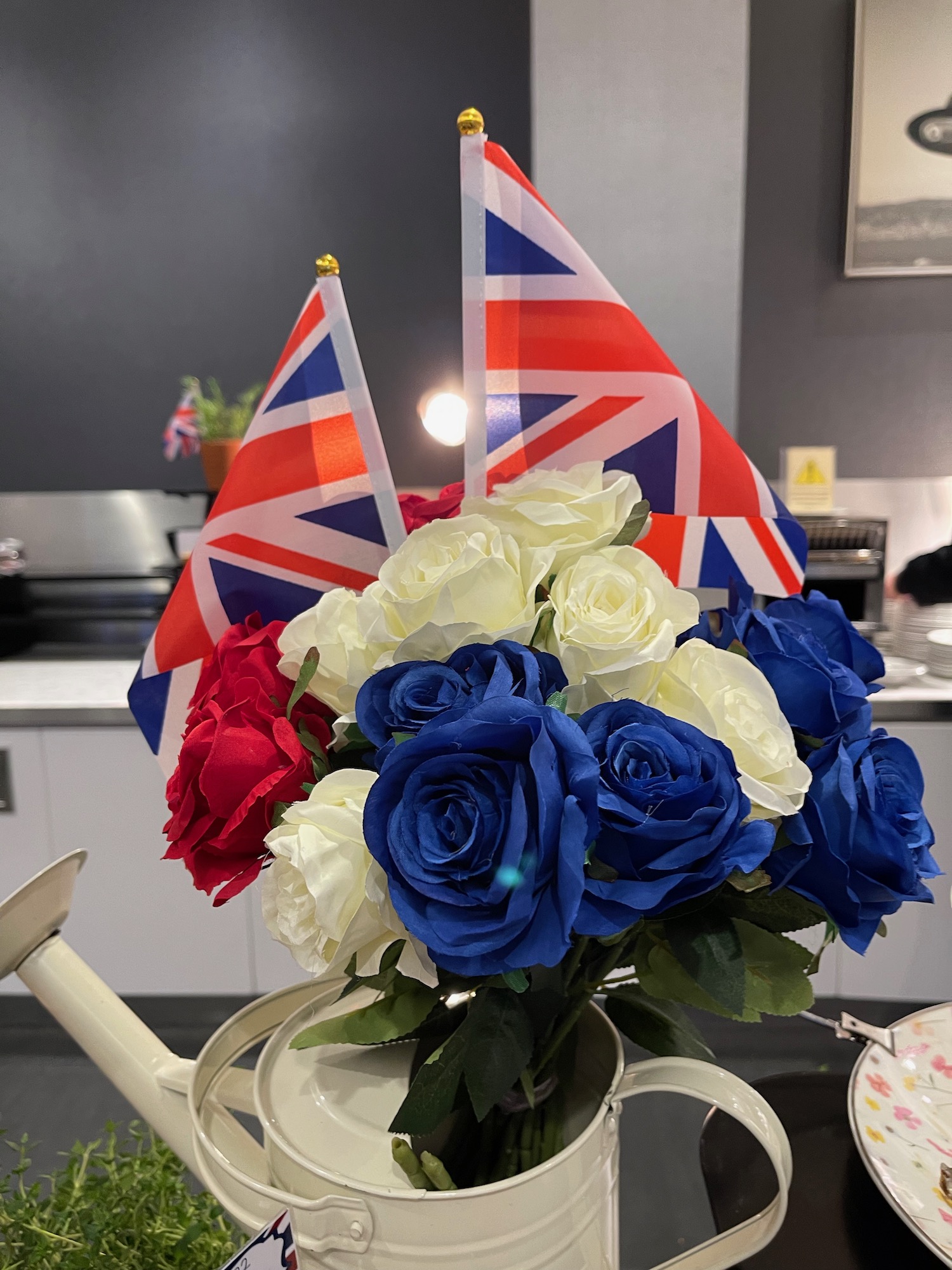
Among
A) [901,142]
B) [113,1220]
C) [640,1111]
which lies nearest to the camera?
[113,1220]

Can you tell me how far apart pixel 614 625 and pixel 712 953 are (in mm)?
136

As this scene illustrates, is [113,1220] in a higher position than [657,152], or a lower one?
lower

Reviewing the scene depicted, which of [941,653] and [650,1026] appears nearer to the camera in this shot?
[650,1026]

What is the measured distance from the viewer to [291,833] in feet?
1.12

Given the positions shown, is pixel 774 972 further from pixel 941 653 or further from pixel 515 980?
pixel 941 653

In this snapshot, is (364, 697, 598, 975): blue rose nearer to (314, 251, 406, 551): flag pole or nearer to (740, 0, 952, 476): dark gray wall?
(314, 251, 406, 551): flag pole

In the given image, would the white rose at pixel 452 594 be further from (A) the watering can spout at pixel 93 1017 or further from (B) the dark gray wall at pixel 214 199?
(B) the dark gray wall at pixel 214 199

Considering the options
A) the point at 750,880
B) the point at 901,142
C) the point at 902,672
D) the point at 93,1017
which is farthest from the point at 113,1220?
the point at 901,142

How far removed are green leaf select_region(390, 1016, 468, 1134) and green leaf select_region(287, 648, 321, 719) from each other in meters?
0.15

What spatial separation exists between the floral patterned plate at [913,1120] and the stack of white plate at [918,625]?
140 centimetres

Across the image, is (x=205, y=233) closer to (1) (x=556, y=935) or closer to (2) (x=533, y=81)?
(2) (x=533, y=81)

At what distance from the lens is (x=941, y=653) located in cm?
189

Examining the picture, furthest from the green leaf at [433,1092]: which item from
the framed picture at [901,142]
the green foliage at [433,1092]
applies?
the framed picture at [901,142]

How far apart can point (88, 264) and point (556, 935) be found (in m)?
2.68
